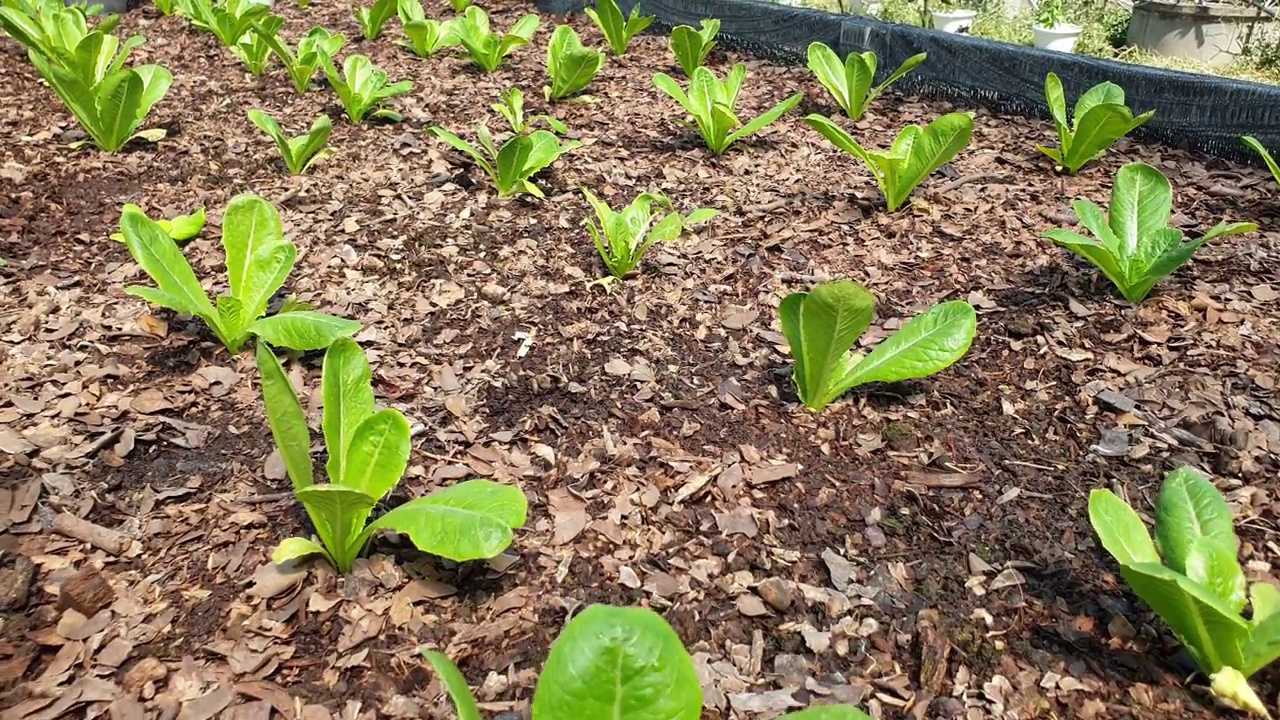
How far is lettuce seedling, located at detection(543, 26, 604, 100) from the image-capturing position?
389cm

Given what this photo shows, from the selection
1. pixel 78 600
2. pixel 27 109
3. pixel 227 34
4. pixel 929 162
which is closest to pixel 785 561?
pixel 78 600

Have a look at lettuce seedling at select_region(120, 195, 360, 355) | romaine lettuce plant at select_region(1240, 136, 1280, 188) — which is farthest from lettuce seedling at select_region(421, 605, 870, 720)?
romaine lettuce plant at select_region(1240, 136, 1280, 188)

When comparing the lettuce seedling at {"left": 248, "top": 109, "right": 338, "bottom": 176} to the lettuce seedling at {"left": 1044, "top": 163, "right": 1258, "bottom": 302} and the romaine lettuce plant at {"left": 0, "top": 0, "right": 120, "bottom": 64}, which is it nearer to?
the romaine lettuce plant at {"left": 0, "top": 0, "right": 120, "bottom": 64}

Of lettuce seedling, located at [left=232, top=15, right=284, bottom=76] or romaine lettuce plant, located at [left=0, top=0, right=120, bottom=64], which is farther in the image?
lettuce seedling, located at [left=232, top=15, right=284, bottom=76]

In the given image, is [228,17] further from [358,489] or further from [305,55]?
[358,489]

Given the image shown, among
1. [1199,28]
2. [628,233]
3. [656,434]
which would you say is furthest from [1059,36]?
[656,434]

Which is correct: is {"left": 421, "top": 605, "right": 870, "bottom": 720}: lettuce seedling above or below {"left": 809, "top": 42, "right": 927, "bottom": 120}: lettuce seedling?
below

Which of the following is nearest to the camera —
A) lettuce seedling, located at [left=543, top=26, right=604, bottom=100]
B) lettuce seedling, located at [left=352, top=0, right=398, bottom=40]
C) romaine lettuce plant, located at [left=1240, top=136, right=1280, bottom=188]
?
romaine lettuce plant, located at [left=1240, top=136, right=1280, bottom=188]

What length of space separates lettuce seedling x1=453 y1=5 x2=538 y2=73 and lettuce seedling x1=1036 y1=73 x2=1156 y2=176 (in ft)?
8.84

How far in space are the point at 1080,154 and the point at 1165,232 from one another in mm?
906

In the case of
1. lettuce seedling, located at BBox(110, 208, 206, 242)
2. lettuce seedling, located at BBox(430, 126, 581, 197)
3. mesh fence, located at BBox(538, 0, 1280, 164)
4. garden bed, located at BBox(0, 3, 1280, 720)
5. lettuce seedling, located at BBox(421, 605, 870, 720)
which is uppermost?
mesh fence, located at BBox(538, 0, 1280, 164)

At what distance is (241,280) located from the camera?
2303mm

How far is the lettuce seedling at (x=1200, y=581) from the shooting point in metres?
1.29

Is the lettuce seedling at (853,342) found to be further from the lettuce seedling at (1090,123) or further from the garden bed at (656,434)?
the lettuce seedling at (1090,123)
